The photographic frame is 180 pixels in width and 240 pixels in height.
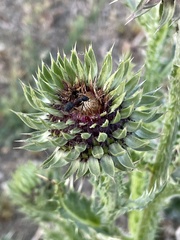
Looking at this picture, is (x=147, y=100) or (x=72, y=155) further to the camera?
(x=147, y=100)

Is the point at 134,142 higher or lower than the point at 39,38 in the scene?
lower

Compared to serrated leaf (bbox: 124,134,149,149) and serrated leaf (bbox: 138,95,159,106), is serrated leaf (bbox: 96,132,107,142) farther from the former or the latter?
serrated leaf (bbox: 138,95,159,106)

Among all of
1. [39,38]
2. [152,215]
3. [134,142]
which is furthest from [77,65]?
[39,38]

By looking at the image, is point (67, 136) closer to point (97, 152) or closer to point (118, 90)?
point (97, 152)

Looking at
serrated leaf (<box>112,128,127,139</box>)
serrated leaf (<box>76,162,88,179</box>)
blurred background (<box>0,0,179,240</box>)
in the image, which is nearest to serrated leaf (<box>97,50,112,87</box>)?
serrated leaf (<box>112,128,127,139</box>)

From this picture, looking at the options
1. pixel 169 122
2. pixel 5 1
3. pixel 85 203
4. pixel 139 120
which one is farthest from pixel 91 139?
pixel 5 1

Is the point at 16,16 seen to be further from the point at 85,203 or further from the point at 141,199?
the point at 141,199

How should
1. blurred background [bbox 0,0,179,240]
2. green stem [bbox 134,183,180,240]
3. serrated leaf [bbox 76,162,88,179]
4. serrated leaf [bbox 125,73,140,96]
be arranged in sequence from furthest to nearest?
blurred background [bbox 0,0,179,240]
green stem [bbox 134,183,180,240]
serrated leaf [bbox 125,73,140,96]
serrated leaf [bbox 76,162,88,179]

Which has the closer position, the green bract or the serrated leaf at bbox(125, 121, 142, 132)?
the green bract
